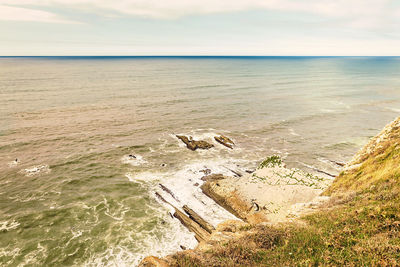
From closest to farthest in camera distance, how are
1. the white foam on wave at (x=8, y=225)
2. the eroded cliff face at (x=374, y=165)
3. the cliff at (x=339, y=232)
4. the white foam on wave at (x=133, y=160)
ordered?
the cliff at (x=339, y=232)
the eroded cliff face at (x=374, y=165)
the white foam on wave at (x=8, y=225)
the white foam on wave at (x=133, y=160)

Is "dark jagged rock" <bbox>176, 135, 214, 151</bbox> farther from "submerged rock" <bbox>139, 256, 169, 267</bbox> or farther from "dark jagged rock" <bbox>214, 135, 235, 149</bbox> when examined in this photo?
"submerged rock" <bbox>139, 256, 169, 267</bbox>

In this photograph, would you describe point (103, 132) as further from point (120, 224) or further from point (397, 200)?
point (397, 200)

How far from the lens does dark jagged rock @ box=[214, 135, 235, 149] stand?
4630cm


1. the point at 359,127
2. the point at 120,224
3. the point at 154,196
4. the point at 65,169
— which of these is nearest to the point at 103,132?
the point at 65,169

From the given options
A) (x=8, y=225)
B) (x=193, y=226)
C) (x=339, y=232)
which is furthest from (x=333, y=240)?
(x=8, y=225)

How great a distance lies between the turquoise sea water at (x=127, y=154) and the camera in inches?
914

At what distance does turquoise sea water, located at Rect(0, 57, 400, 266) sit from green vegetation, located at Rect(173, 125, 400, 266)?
1148 cm

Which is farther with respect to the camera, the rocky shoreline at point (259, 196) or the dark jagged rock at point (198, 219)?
the rocky shoreline at point (259, 196)

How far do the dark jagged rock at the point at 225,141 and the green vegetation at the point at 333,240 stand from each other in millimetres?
30280

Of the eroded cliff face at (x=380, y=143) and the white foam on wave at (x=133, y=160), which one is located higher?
the eroded cliff face at (x=380, y=143)

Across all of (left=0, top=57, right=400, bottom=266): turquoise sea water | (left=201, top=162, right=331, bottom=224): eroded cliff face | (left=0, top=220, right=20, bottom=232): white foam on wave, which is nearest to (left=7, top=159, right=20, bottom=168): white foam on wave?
(left=0, top=57, right=400, bottom=266): turquoise sea water

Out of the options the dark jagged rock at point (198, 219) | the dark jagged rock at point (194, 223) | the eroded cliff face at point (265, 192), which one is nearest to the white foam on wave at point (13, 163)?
the dark jagged rock at point (194, 223)

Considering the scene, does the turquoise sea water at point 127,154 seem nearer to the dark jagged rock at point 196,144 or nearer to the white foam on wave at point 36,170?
the white foam on wave at point 36,170

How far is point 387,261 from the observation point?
9.42 meters
